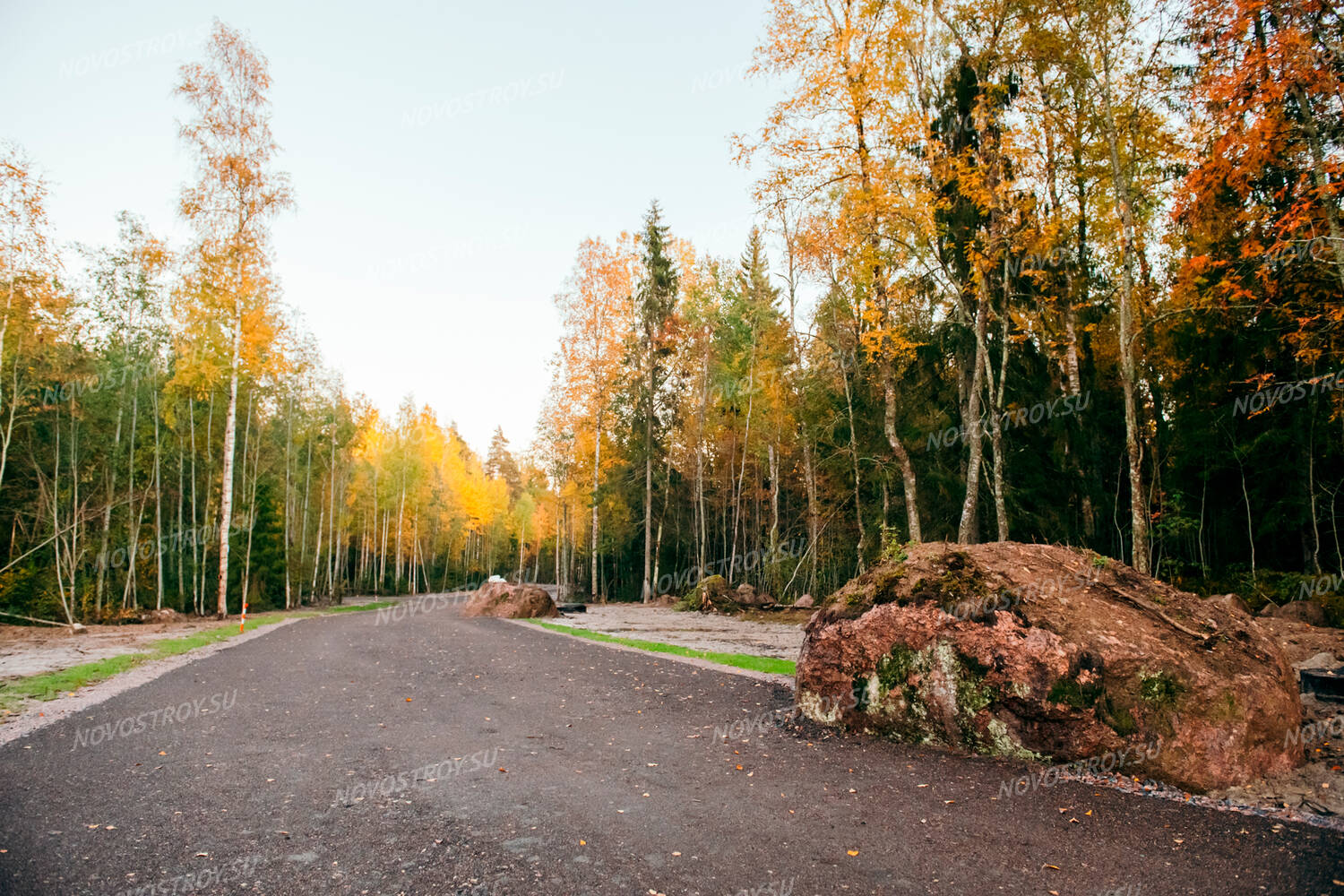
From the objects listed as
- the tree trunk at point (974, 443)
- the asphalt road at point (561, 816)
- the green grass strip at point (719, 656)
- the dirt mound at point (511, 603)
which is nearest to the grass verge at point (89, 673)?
the asphalt road at point (561, 816)

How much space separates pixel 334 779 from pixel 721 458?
26.4m

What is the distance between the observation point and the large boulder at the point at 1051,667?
4.98m

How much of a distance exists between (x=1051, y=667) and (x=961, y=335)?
11.9m

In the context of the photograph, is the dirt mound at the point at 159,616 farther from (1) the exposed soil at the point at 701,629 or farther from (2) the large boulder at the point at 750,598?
(2) the large boulder at the point at 750,598

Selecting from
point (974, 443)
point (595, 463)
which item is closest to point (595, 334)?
point (595, 463)

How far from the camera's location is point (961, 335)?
1575 cm

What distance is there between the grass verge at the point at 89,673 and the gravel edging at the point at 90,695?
17 centimetres

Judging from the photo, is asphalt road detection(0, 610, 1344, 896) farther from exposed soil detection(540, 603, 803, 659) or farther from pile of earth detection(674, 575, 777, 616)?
pile of earth detection(674, 575, 777, 616)

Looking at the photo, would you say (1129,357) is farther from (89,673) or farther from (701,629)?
(89,673)

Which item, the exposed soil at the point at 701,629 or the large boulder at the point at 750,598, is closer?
the exposed soil at the point at 701,629

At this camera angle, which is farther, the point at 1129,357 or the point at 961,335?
the point at 961,335

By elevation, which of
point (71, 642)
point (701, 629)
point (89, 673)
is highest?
point (89, 673)

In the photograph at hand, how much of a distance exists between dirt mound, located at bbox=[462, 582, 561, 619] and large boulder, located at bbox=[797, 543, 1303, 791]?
1732 cm

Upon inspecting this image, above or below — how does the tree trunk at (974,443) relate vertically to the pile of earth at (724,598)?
above
